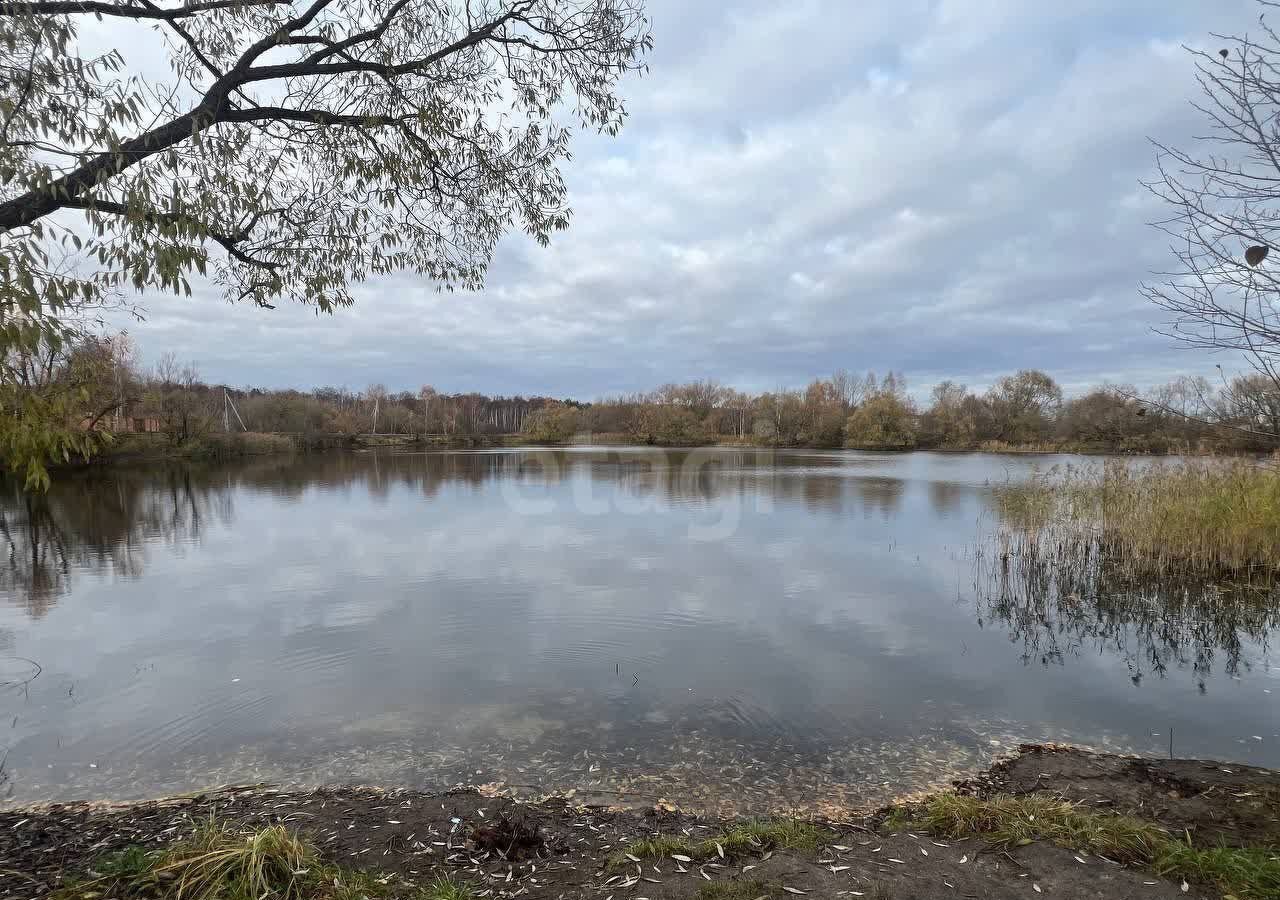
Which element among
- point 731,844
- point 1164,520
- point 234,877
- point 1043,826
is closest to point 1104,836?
point 1043,826

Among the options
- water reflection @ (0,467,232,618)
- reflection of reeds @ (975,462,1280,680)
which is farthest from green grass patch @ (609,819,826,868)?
water reflection @ (0,467,232,618)

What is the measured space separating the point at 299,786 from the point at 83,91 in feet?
18.0

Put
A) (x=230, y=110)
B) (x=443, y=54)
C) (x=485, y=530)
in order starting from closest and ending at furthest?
1. (x=230, y=110)
2. (x=443, y=54)
3. (x=485, y=530)

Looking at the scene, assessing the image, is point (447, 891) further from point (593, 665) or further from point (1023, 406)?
point (1023, 406)

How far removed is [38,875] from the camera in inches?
138

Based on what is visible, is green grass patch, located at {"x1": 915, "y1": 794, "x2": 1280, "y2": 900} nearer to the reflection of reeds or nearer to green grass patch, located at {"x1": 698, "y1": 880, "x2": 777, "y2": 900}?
green grass patch, located at {"x1": 698, "y1": 880, "x2": 777, "y2": 900}

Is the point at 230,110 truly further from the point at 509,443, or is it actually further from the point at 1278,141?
the point at 509,443

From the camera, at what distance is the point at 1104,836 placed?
3832 millimetres

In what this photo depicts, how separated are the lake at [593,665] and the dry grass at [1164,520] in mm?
1731

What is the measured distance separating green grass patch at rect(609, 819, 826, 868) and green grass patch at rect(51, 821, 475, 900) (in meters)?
1.06

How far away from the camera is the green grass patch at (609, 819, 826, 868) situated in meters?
3.88

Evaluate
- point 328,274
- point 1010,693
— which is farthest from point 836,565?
point 328,274

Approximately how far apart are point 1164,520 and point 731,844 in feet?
46.3

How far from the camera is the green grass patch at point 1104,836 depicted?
338 cm
